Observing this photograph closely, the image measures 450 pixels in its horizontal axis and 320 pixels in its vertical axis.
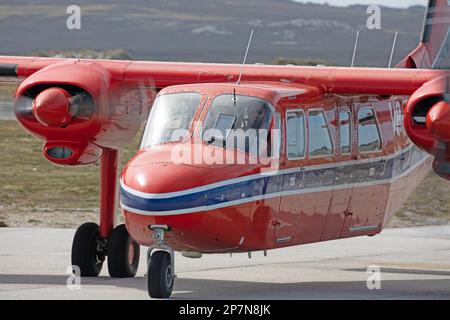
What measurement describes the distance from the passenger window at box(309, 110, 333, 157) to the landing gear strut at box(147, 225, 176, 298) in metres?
2.83

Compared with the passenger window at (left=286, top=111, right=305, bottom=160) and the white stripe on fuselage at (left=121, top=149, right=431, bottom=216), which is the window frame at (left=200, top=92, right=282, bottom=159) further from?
the white stripe on fuselage at (left=121, top=149, right=431, bottom=216)

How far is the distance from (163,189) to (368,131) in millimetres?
4652

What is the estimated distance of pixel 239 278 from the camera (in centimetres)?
1622

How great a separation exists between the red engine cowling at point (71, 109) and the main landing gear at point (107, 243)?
757 millimetres

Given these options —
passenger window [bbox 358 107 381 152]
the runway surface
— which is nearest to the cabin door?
passenger window [bbox 358 107 381 152]

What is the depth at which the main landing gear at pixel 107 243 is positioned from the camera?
1588cm

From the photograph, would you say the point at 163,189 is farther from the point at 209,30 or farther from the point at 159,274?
the point at 209,30

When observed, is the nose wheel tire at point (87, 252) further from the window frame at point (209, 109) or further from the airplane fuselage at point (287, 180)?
the window frame at point (209, 109)

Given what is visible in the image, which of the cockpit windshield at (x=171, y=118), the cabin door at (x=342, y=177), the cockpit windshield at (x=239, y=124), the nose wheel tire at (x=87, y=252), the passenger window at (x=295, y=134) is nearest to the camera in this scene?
the cockpit windshield at (x=239, y=124)

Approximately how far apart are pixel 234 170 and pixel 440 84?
2.71m

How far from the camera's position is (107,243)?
16.3 m

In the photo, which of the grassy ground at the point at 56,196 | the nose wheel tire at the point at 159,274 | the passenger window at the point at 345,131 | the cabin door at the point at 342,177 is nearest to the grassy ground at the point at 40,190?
the grassy ground at the point at 56,196
